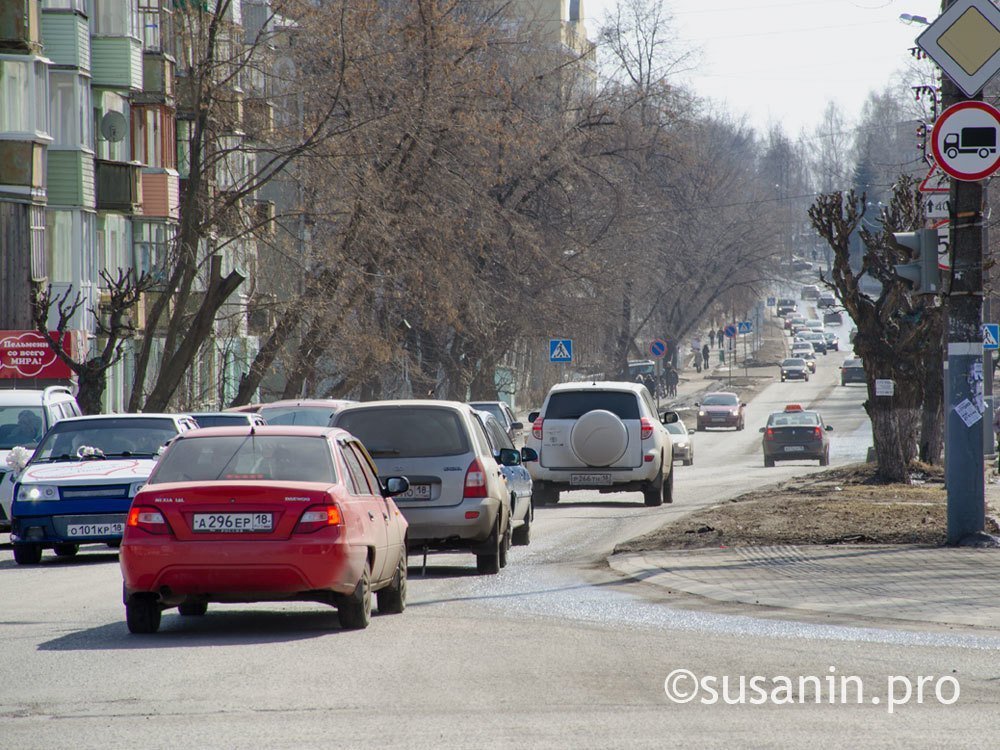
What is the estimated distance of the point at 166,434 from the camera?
2053 cm

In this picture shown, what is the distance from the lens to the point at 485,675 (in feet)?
30.8

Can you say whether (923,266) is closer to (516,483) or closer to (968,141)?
(968,141)

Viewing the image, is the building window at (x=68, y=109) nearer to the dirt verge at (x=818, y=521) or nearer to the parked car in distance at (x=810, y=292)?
the dirt verge at (x=818, y=521)

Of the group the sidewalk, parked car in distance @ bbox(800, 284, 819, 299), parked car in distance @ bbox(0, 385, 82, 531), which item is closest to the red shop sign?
parked car in distance @ bbox(0, 385, 82, 531)

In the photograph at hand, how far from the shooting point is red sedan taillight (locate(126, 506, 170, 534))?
11172 mm

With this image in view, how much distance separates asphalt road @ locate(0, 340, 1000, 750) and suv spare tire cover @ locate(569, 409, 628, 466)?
1152 centimetres

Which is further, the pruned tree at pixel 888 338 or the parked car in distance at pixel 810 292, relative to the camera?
the parked car in distance at pixel 810 292

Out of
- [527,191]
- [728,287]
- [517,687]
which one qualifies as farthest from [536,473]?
[728,287]

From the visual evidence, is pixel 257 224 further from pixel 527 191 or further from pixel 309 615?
pixel 309 615

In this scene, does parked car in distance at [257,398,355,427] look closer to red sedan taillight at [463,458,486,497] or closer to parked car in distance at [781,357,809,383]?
red sedan taillight at [463,458,486,497]

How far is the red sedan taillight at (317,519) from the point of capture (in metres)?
11.1

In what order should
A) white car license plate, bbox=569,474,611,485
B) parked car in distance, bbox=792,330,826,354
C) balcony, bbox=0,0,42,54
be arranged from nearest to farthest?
white car license plate, bbox=569,474,611,485 → balcony, bbox=0,0,42,54 → parked car in distance, bbox=792,330,826,354

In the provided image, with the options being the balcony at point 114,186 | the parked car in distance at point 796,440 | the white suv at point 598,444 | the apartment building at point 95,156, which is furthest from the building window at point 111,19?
the white suv at point 598,444

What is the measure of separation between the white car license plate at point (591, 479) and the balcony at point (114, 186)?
847 inches
